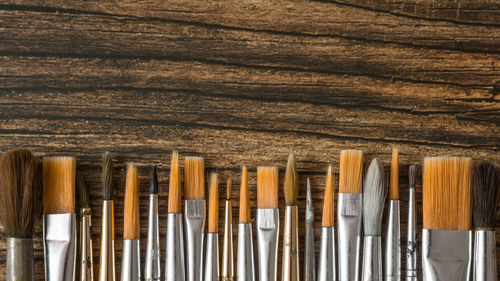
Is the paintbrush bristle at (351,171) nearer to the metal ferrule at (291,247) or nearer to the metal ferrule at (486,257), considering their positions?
the metal ferrule at (291,247)

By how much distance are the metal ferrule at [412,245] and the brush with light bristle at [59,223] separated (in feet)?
1.76

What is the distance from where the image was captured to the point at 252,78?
911 millimetres

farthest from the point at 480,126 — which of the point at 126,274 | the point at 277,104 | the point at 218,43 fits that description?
the point at 126,274

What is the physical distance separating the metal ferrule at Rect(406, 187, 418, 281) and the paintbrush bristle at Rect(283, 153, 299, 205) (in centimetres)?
19

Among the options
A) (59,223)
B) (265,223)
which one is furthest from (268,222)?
(59,223)

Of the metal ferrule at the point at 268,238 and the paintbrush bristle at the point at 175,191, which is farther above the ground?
the paintbrush bristle at the point at 175,191

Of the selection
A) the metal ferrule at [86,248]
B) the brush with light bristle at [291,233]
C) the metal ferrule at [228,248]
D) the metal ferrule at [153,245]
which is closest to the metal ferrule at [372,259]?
the brush with light bristle at [291,233]

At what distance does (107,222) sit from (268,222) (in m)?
0.26

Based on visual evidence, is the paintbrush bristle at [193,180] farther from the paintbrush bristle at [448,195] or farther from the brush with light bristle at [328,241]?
the paintbrush bristle at [448,195]

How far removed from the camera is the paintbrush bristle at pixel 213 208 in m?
0.88

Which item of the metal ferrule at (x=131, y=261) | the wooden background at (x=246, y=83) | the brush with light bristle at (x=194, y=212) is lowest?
the metal ferrule at (x=131, y=261)

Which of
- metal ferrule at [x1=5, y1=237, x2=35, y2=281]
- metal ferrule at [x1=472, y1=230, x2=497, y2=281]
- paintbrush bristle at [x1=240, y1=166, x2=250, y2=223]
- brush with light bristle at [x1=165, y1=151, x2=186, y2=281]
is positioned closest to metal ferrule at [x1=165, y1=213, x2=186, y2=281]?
brush with light bristle at [x1=165, y1=151, x2=186, y2=281]

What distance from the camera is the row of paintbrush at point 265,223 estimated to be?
845 millimetres

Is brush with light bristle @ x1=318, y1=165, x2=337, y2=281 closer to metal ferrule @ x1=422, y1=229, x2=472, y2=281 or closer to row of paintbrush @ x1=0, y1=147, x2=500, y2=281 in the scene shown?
row of paintbrush @ x1=0, y1=147, x2=500, y2=281
